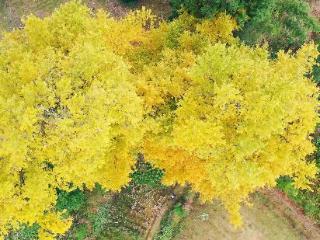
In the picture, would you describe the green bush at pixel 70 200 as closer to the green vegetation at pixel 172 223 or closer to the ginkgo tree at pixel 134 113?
the ginkgo tree at pixel 134 113

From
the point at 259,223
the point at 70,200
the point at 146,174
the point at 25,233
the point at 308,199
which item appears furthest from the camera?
the point at 259,223

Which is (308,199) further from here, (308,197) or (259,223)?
(259,223)

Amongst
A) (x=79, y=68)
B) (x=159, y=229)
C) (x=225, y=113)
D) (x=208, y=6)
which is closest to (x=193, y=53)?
(x=208, y=6)

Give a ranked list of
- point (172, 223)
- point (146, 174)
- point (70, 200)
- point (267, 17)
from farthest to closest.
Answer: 1. point (172, 223)
2. point (146, 174)
3. point (70, 200)
4. point (267, 17)

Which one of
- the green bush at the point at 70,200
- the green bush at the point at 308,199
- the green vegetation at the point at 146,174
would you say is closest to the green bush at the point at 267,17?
the green bush at the point at 308,199

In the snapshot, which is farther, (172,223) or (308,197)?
(172,223)

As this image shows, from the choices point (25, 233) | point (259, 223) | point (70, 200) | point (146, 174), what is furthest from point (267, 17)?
point (25, 233)
